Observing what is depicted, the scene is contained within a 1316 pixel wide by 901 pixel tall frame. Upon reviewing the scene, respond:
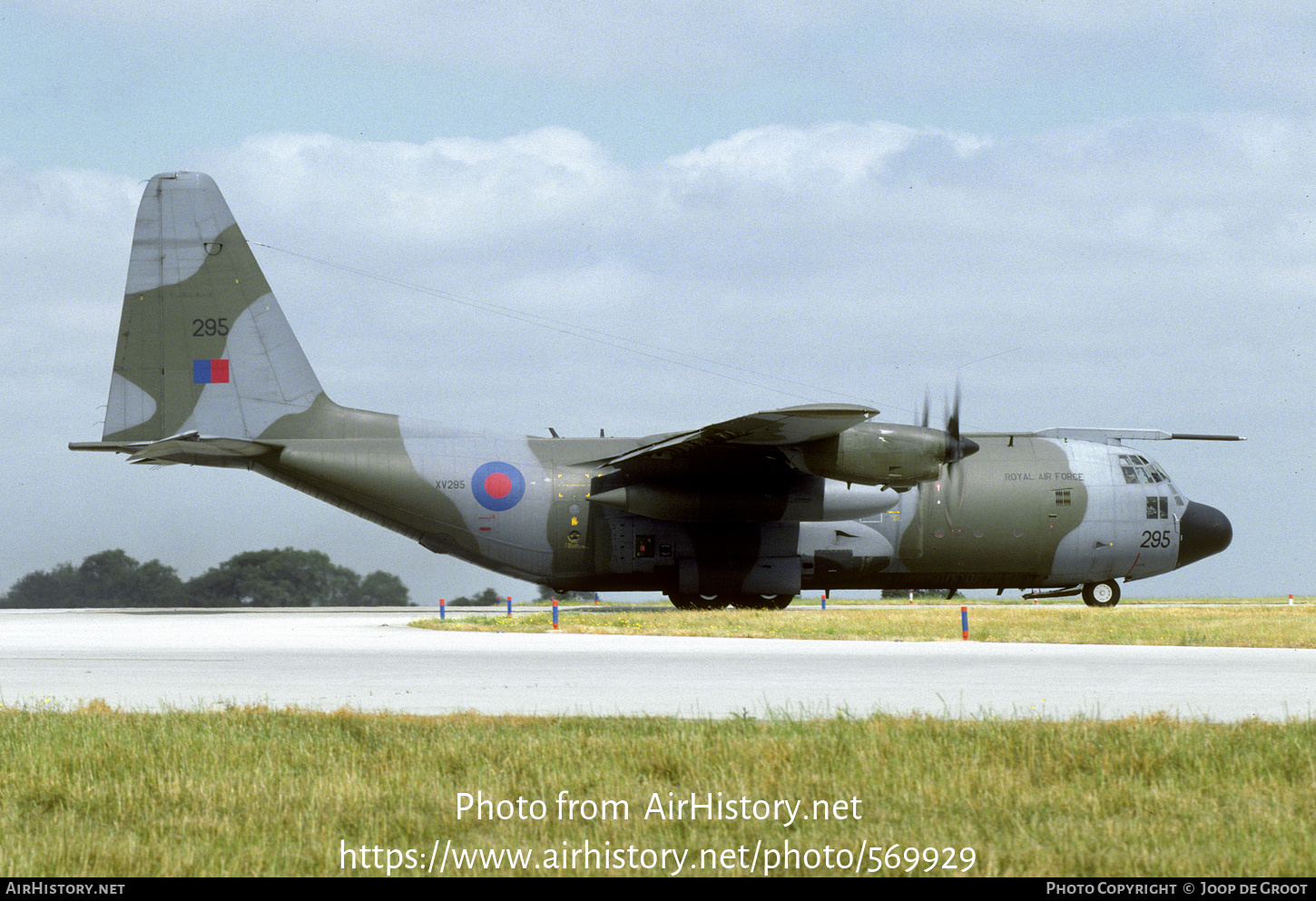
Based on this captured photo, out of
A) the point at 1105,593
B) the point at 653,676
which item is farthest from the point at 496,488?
the point at 1105,593

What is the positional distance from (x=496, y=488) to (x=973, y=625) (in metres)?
12.2

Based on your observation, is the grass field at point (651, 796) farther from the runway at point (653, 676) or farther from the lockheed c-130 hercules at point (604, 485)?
the lockheed c-130 hercules at point (604, 485)

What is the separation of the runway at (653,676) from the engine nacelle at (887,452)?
6756 millimetres

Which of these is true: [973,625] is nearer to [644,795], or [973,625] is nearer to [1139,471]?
[1139,471]

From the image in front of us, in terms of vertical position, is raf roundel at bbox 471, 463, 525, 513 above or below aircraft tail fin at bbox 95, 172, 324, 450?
below

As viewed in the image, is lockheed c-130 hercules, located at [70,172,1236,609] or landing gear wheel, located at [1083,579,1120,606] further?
landing gear wheel, located at [1083,579,1120,606]

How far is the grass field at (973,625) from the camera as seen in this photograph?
21.5 meters

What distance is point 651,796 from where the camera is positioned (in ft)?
25.3

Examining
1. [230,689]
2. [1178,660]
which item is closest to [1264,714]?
[1178,660]

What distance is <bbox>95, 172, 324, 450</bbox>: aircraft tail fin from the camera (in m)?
30.8

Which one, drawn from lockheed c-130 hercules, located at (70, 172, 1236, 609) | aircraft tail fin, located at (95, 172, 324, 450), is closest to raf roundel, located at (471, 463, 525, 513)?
lockheed c-130 hercules, located at (70, 172, 1236, 609)

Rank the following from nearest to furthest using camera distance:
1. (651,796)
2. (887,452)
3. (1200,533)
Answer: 1. (651,796)
2. (887,452)
3. (1200,533)

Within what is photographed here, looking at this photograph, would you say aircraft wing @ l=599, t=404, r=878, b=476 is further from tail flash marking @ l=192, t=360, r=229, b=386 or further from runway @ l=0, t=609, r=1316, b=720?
tail flash marking @ l=192, t=360, r=229, b=386

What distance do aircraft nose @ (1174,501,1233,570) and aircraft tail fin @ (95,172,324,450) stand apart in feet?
80.7
